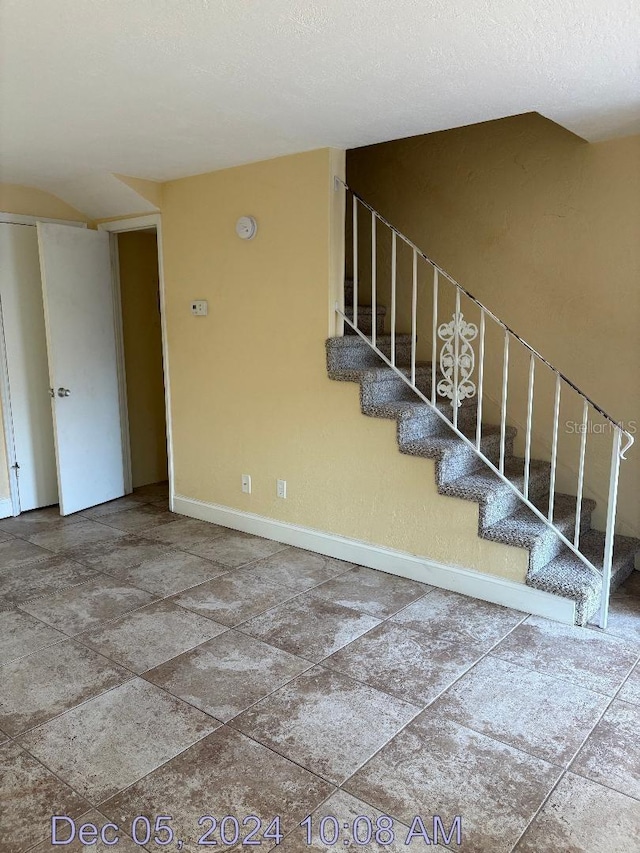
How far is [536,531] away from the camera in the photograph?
3127 millimetres

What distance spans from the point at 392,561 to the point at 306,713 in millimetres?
1370

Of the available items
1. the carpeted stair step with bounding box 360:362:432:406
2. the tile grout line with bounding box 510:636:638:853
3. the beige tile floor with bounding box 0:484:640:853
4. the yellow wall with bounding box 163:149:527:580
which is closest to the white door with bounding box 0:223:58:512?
the yellow wall with bounding box 163:149:527:580

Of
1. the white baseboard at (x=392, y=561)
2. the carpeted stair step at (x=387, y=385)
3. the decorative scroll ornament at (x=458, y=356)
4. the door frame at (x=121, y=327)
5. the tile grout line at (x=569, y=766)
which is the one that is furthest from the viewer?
the door frame at (x=121, y=327)

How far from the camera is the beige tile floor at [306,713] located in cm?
A: 184

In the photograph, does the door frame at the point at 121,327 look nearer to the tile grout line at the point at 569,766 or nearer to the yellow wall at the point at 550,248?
the yellow wall at the point at 550,248

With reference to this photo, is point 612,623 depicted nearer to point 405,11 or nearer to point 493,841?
point 493,841

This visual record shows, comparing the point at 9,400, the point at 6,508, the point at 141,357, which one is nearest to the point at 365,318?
the point at 141,357

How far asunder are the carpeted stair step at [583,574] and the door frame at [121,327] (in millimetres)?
2755

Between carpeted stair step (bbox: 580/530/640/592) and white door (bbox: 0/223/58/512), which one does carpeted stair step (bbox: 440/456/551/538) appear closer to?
carpeted stair step (bbox: 580/530/640/592)

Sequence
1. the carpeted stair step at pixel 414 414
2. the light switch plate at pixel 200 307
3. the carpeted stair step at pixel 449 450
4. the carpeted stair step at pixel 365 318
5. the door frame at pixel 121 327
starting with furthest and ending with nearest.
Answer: the door frame at pixel 121 327 < the light switch plate at pixel 200 307 < the carpeted stair step at pixel 365 318 < the carpeted stair step at pixel 414 414 < the carpeted stair step at pixel 449 450

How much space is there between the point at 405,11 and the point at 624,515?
2878 millimetres

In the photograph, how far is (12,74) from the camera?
2.37 m

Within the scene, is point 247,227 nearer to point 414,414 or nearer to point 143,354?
point 414,414

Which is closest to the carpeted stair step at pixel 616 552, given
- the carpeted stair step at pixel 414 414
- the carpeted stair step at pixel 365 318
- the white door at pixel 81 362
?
the carpeted stair step at pixel 414 414
